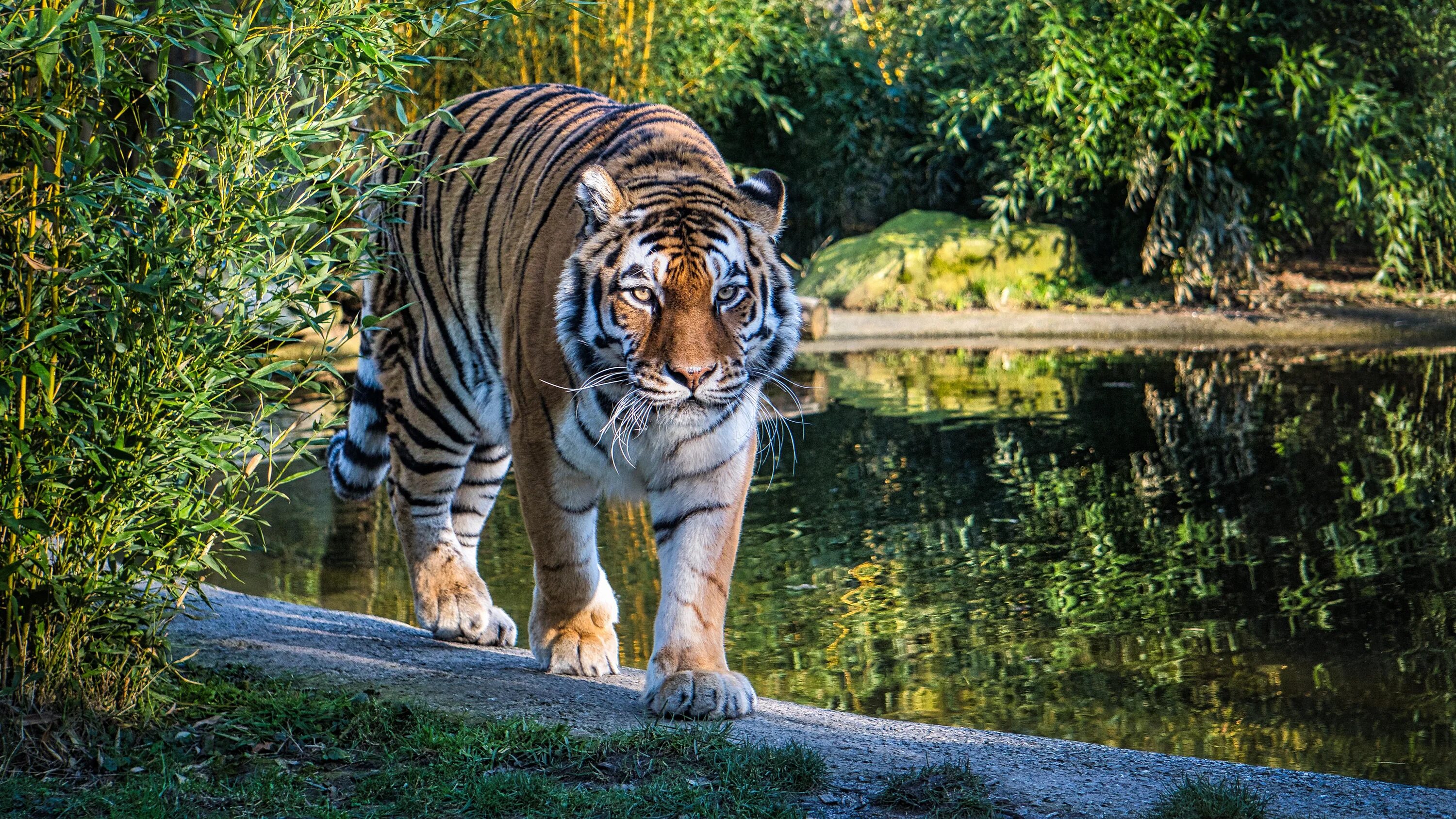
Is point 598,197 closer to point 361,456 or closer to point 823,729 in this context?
point 823,729

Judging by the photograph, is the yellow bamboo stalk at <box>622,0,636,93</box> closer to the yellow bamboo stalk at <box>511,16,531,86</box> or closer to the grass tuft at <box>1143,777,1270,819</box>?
the yellow bamboo stalk at <box>511,16,531,86</box>

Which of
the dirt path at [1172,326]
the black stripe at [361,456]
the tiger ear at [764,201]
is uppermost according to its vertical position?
the dirt path at [1172,326]

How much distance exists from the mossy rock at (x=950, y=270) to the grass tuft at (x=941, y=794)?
935 centimetres

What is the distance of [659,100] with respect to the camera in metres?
10.8

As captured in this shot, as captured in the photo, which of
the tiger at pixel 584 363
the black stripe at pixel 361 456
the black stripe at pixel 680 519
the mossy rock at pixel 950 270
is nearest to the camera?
the tiger at pixel 584 363

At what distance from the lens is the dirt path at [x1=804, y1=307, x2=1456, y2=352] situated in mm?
9820

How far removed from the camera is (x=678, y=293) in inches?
119

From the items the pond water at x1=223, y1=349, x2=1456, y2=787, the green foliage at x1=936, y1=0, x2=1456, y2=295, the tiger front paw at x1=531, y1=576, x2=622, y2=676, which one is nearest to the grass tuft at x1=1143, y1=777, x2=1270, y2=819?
the pond water at x1=223, y1=349, x2=1456, y2=787

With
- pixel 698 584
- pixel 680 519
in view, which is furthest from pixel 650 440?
pixel 698 584

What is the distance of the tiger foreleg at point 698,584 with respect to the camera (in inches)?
120

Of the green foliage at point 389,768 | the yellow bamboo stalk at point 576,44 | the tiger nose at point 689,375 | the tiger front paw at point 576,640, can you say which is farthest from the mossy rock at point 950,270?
the green foliage at point 389,768

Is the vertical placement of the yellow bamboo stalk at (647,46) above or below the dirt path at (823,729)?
above

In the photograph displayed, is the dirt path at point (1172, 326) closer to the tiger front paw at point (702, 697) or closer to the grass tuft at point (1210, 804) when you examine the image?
the tiger front paw at point (702, 697)

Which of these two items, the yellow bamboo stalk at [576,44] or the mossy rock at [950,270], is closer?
the yellow bamboo stalk at [576,44]
